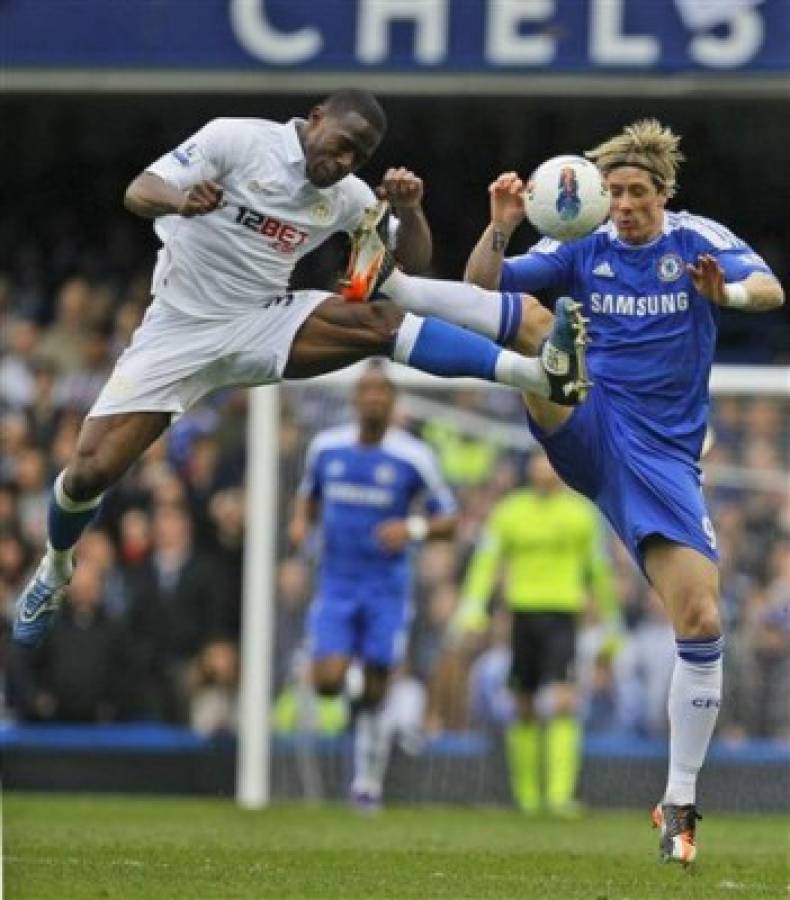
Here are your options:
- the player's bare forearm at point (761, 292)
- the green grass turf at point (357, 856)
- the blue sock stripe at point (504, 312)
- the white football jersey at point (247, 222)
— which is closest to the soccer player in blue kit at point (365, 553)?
the green grass turf at point (357, 856)

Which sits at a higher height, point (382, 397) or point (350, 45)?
point (350, 45)

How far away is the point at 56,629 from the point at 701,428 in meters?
8.26

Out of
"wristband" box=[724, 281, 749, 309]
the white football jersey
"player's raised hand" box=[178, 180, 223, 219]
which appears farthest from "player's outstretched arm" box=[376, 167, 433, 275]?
"wristband" box=[724, 281, 749, 309]

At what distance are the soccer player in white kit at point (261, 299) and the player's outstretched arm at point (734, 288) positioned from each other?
758 millimetres

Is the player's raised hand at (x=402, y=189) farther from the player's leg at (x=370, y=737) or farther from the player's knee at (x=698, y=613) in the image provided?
the player's leg at (x=370, y=737)

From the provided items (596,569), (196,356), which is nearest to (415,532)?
(596,569)

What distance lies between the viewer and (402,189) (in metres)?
10.7

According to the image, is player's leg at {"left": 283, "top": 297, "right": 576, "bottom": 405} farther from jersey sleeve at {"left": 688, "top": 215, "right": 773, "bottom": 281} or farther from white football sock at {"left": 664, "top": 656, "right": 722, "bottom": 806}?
white football sock at {"left": 664, "top": 656, "right": 722, "bottom": 806}

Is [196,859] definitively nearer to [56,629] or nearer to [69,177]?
[56,629]

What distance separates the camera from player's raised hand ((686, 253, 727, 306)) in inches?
394

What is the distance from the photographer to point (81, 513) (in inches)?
456

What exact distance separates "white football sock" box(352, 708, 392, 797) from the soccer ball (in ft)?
21.1

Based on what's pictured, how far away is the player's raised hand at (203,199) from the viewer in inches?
399

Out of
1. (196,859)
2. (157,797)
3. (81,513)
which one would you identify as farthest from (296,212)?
(157,797)
